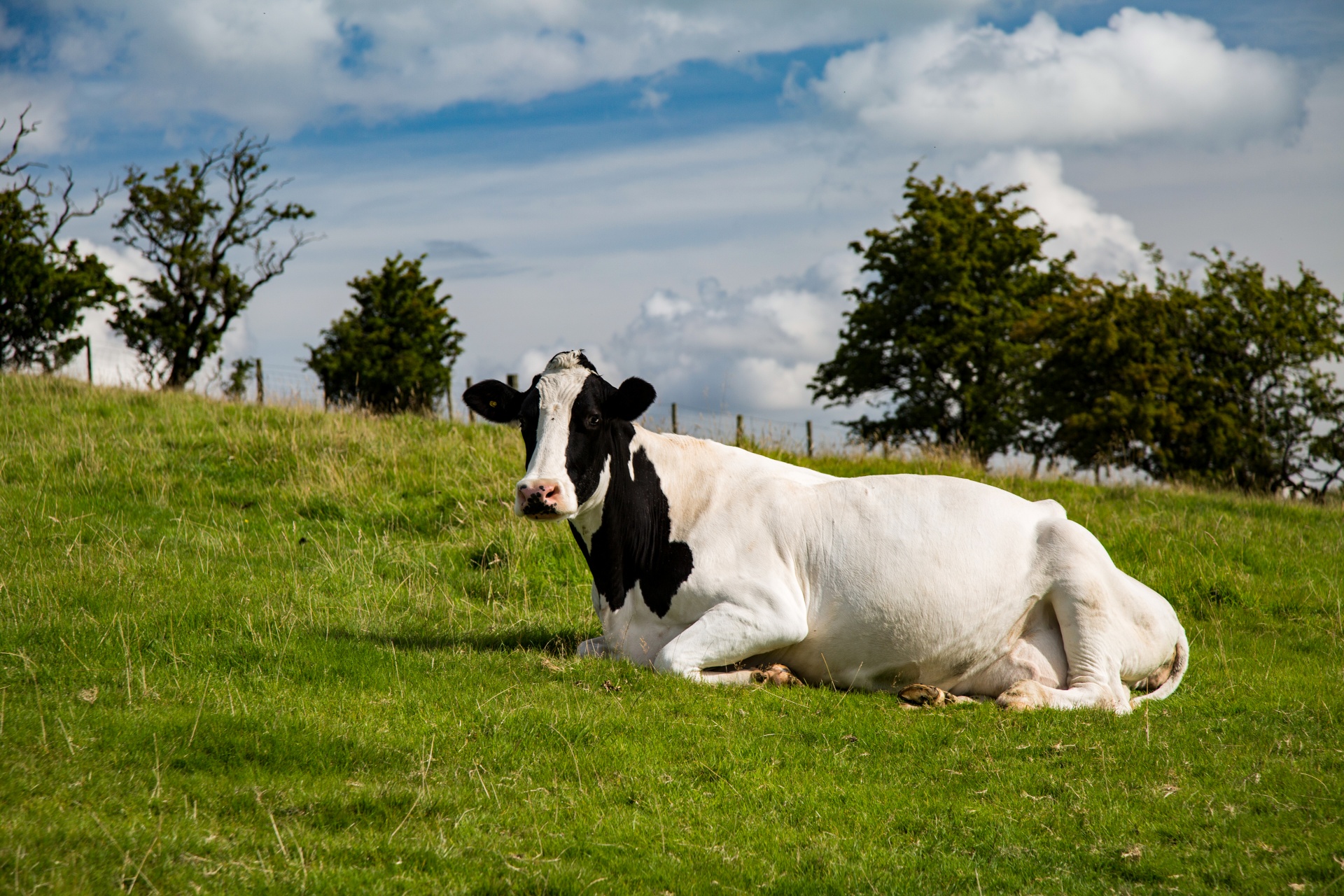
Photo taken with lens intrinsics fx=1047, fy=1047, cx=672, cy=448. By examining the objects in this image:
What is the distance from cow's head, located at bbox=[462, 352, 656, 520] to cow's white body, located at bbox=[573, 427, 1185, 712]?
1.31ft

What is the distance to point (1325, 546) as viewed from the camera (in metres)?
15.4

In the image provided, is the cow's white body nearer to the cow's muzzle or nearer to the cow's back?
the cow's back

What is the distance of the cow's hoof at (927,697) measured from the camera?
7398 mm

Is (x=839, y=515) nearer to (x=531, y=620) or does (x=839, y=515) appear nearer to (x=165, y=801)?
(x=531, y=620)

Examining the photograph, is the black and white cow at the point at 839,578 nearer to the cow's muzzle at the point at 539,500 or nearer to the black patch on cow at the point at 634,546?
the black patch on cow at the point at 634,546

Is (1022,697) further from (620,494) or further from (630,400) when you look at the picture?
(630,400)

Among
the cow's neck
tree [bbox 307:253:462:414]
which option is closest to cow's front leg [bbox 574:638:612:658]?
→ the cow's neck

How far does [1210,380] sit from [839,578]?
3382 cm

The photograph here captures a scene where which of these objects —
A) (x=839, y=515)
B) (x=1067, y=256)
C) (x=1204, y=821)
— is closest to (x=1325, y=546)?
(x=839, y=515)

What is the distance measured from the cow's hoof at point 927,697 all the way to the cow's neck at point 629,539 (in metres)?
1.82

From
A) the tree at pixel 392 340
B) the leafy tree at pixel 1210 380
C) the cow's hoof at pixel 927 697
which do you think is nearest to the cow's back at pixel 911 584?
the cow's hoof at pixel 927 697

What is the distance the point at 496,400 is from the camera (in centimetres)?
827

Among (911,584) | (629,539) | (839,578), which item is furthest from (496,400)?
(911,584)

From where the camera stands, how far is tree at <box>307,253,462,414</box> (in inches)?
2106
